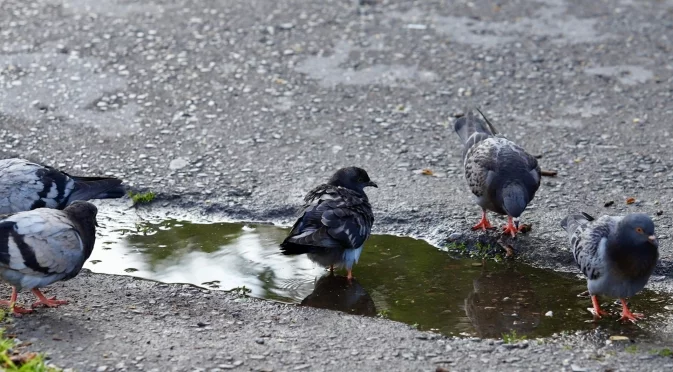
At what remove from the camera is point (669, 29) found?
36.0 feet

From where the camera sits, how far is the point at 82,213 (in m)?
5.83

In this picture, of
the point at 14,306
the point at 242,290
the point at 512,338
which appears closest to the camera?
the point at 512,338

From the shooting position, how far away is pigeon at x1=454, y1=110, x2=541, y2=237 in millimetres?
6668

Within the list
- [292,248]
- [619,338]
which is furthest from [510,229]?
[292,248]

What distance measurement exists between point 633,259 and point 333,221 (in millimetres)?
1944

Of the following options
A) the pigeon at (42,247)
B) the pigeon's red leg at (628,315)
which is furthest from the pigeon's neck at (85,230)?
the pigeon's red leg at (628,315)

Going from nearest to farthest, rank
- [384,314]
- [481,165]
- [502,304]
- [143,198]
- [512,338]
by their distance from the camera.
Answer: [512,338], [384,314], [502,304], [481,165], [143,198]

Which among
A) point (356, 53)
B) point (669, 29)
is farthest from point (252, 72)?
point (669, 29)

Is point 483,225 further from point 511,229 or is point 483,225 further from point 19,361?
point 19,361

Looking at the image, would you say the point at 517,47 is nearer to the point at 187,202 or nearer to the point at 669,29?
the point at 669,29

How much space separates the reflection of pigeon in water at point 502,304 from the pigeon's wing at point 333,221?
86 centimetres

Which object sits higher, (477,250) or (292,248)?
(292,248)

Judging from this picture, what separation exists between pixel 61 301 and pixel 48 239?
1.46ft

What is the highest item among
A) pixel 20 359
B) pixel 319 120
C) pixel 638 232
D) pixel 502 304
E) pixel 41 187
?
pixel 638 232
